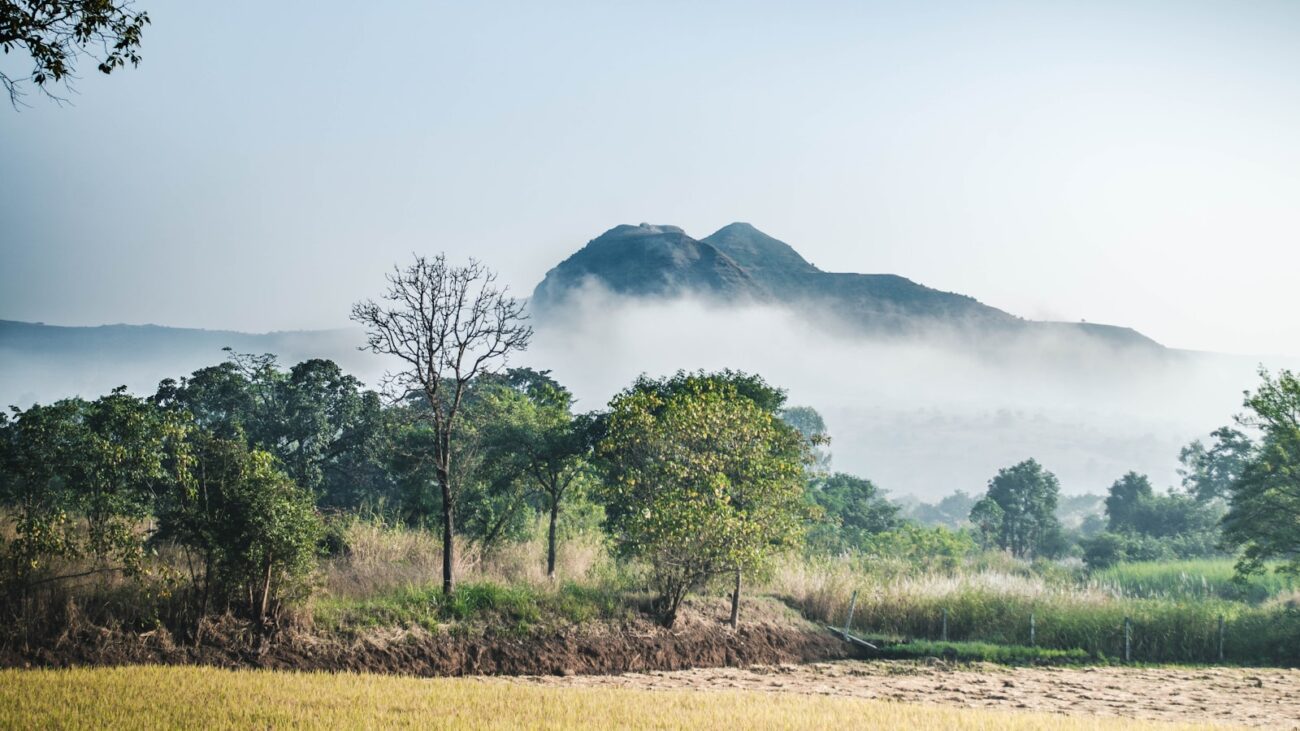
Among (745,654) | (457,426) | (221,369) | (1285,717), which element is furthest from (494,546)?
(221,369)

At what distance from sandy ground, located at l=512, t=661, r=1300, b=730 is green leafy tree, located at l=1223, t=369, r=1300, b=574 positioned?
9.52 m

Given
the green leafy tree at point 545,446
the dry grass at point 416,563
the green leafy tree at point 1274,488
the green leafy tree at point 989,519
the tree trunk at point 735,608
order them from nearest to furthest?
the dry grass at point 416,563 → the tree trunk at point 735,608 → the green leafy tree at point 545,446 → the green leafy tree at point 1274,488 → the green leafy tree at point 989,519

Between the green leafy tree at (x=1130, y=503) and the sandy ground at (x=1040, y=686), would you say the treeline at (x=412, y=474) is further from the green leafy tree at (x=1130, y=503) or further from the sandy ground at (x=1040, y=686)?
the green leafy tree at (x=1130, y=503)

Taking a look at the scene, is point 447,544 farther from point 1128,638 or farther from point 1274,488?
point 1274,488

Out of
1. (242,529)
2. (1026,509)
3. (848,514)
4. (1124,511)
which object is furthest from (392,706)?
(1124,511)

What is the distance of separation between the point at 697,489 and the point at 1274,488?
22.5 metres

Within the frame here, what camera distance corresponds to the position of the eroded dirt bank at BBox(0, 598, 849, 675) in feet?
47.4

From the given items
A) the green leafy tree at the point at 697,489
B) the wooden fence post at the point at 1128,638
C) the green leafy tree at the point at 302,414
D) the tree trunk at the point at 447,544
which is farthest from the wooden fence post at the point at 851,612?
the green leafy tree at the point at 302,414

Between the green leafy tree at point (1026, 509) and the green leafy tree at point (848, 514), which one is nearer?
the green leafy tree at point (848, 514)

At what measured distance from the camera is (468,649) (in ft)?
57.9

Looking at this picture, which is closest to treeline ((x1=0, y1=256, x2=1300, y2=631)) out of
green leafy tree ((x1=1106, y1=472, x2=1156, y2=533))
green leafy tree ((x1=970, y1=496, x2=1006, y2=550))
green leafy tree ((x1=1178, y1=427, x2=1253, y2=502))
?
green leafy tree ((x1=970, y1=496, x2=1006, y2=550))

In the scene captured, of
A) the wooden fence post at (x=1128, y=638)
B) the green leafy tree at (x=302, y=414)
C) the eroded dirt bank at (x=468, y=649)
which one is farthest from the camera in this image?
the green leafy tree at (x=302, y=414)

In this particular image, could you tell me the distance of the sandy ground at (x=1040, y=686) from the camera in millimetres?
16281

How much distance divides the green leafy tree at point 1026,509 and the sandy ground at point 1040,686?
47266 millimetres
